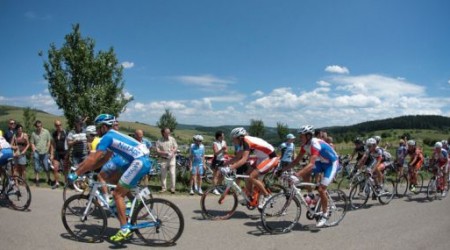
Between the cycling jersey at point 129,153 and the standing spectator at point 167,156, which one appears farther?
the standing spectator at point 167,156

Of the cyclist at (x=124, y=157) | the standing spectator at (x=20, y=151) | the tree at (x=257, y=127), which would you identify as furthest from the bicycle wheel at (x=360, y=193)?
the tree at (x=257, y=127)

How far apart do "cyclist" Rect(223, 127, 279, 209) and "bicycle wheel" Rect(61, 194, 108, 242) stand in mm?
2875

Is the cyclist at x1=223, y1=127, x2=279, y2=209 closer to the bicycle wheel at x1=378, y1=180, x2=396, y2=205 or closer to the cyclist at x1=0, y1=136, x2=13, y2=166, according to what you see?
the bicycle wheel at x1=378, y1=180, x2=396, y2=205

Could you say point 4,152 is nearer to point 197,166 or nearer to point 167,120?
point 197,166

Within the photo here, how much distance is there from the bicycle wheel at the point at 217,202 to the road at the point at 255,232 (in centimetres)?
22

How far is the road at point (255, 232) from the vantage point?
614 cm

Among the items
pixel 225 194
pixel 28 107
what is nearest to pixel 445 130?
pixel 28 107

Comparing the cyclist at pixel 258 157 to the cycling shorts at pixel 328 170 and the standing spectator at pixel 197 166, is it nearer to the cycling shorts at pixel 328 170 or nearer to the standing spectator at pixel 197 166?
the cycling shorts at pixel 328 170

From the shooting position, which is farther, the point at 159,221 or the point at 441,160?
the point at 441,160

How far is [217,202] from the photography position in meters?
8.38

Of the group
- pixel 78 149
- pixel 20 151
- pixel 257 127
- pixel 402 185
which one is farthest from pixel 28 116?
pixel 257 127

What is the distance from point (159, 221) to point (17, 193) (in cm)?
435

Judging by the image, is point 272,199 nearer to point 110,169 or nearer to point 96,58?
point 110,169

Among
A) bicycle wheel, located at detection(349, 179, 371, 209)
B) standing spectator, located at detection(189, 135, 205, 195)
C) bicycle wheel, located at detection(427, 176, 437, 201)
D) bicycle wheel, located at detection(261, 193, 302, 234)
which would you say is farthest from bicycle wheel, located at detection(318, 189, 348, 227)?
bicycle wheel, located at detection(427, 176, 437, 201)
